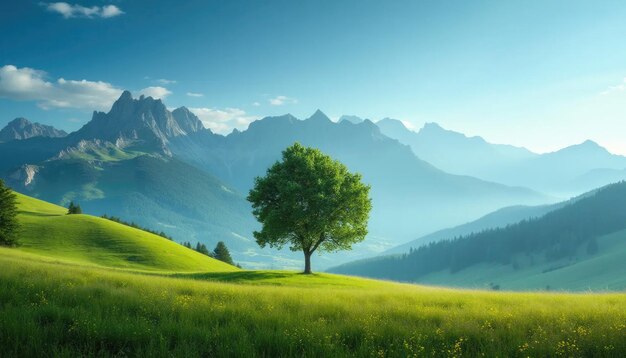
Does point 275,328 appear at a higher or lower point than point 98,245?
lower

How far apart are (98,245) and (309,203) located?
45.9 metres

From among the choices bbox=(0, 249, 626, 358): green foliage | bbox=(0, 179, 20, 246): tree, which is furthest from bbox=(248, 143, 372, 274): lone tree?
bbox=(0, 179, 20, 246): tree

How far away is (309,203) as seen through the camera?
4412cm

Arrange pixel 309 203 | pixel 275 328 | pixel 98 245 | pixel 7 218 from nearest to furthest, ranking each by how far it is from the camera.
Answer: pixel 275 328 < pixel 309 203 < pixel 7 218 < pixel 98 245

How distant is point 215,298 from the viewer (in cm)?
1370

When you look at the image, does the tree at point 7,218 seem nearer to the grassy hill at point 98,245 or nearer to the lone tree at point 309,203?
the grassy hill at point 98,245

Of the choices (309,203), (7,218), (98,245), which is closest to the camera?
(309,203)

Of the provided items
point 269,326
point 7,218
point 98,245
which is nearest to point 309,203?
point 269,326

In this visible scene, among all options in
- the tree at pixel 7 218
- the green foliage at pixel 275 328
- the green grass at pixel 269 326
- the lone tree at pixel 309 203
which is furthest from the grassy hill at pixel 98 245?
the green foliage at pixel 275 328

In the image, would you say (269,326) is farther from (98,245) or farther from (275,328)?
(98,245)

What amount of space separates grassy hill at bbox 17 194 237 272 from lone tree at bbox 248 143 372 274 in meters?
24.7

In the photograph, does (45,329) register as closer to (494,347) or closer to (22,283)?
(22,283)

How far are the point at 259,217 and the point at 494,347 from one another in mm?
39734

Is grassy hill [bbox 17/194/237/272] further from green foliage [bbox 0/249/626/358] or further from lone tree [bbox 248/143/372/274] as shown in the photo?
green foliage [bbox 0/249/626/358]
